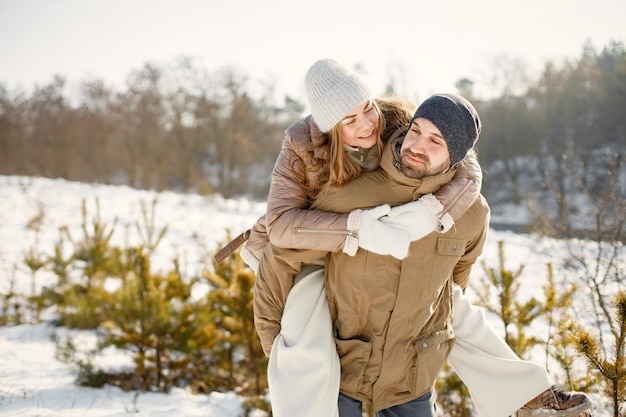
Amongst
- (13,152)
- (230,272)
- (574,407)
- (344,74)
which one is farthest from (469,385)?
(13,152)

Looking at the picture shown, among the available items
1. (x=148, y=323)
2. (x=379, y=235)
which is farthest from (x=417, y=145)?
(x=148, y=323)

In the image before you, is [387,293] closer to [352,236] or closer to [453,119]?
[352,236]

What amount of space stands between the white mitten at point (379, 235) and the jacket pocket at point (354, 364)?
408 mm

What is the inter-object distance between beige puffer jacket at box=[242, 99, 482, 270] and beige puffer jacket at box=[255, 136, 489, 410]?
0.08 m

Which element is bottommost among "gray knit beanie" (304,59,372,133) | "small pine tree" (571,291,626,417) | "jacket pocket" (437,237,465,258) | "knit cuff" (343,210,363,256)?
"small pine tree" (571,291,626,417)

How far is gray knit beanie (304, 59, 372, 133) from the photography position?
1824 mm

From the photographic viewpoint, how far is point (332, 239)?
65.4 inches

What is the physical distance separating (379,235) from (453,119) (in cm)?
51

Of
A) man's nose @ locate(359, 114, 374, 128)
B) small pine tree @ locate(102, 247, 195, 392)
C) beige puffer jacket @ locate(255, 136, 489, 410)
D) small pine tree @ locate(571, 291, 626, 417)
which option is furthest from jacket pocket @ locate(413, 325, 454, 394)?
small pine tree @ locate(102, 247, 195, 392)

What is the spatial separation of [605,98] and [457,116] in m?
25.0

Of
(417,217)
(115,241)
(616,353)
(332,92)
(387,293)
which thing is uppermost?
(332,92)

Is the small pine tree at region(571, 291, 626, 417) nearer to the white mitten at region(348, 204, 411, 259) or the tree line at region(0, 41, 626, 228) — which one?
the white mitten at region(348, 204, 411, 259)

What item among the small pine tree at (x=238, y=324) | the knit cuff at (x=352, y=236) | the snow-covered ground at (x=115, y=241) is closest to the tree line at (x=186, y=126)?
the snow-covered ground at (x=115, y=241)

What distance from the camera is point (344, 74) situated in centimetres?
192
